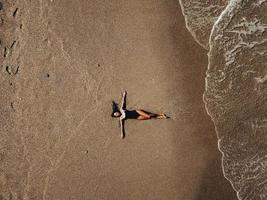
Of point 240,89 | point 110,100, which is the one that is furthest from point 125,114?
point 240,89

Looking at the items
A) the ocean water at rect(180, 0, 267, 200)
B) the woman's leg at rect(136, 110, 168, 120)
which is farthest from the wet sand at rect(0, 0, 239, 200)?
the ocean water at rect(180, 0, 267, 200)

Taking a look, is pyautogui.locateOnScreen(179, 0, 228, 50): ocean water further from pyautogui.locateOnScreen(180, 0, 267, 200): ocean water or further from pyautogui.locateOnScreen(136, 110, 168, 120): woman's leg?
pyautogui.locateOnScreen(136, 110, 168, 120): woman's leg

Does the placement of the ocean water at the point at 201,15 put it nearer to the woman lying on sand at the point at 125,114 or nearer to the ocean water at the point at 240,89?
the ocean water at the point at 240,89

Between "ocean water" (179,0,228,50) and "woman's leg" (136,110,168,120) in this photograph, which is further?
"ocean water" (179,0,228,50)

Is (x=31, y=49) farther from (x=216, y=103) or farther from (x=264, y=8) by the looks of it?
(x=264, y=8)

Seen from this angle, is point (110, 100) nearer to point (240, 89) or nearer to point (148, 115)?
point (148, 115)

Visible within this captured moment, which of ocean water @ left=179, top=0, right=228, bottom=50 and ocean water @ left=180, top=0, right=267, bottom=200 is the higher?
ocean water @ left=179, top=0, right=228, bottom=50

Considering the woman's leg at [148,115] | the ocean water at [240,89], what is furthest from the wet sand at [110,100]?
the ocean water at [240,89]
